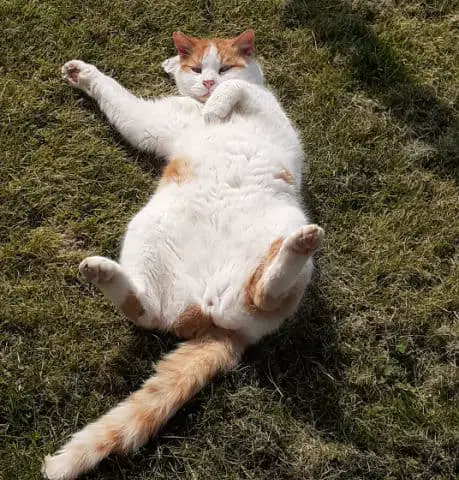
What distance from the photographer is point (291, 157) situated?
3.66 meters

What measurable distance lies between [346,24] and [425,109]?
0.92 m

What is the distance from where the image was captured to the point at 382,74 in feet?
14.5

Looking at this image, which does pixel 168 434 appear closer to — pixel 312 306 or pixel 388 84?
pixel 312 306

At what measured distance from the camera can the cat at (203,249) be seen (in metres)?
2.85

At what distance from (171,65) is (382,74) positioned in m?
1.54

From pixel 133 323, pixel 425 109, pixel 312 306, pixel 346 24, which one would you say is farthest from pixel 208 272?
pixel 346 24

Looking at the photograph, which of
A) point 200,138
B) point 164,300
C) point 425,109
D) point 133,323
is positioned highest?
point 425,109

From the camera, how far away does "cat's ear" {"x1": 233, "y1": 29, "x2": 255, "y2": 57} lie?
4.07 metres

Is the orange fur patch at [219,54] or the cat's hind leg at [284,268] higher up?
the orange fur patch at [219,54]

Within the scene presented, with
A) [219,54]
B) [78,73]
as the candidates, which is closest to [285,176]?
[219,54]

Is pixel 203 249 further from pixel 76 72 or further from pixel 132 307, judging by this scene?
pixel 76 72

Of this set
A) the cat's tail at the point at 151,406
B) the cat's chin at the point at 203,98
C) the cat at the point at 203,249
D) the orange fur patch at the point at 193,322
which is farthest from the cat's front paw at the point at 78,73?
the cat's tail at the point at 151,406

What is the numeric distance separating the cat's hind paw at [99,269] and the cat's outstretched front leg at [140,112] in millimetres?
1166

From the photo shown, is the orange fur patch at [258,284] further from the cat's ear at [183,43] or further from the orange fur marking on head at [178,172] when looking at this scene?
the cat's ear at [183,43]
